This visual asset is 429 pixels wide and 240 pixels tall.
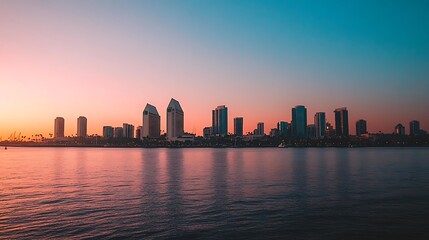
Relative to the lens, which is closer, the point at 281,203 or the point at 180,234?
the point at 180,234

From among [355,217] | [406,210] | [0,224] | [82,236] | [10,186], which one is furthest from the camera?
[10,186]

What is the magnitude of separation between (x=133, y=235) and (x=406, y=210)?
88.1 feet

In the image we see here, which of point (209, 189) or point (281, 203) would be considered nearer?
point (281, 203)

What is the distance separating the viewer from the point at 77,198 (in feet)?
140

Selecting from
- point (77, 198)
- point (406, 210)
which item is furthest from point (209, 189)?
point (406, 210)

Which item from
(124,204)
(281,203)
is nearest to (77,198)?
(124,204)

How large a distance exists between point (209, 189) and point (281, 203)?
14064mm

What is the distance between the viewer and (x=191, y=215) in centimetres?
3269

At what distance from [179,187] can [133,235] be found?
2744 centimetres

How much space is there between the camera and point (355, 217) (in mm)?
32094

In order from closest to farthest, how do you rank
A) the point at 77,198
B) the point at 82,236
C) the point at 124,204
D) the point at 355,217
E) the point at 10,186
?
the point at 82,236, the point at 355,217, the point at 124,204, the point at 77,198, the point at 10,186

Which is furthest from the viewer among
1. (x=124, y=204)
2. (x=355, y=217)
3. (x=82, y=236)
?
(x=124, y=204)

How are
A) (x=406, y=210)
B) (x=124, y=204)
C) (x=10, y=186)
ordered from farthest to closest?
1. (x=10, y=186)
2. (x=124, y=204)
3. (x=406, y=210)

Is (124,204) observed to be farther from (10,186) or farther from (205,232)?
(10,186)
